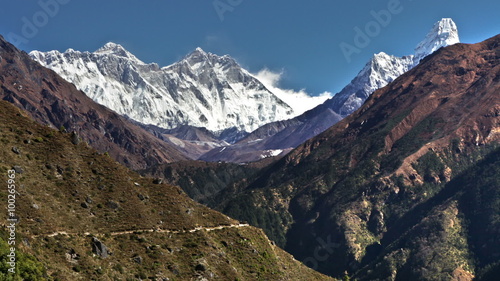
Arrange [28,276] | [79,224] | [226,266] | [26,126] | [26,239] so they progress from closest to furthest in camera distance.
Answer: [28,276] → [26,239] → [79,224] → [226,266] → [26,126]

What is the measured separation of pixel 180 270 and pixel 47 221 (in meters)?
30.1

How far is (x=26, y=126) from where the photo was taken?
5517 inches

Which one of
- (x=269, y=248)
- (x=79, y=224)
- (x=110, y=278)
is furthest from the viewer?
(x=269, y=248)

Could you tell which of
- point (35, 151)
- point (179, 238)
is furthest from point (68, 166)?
point (179, 238)

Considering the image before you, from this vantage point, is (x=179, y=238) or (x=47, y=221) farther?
(x=179, y=238)

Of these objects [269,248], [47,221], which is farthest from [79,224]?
[269,248]

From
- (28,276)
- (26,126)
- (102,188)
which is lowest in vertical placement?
(28,276)

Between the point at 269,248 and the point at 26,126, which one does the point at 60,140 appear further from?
the point at 269,248

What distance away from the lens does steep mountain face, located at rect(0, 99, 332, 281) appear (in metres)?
104

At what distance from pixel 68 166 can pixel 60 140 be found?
1006cm

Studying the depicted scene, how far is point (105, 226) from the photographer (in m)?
123

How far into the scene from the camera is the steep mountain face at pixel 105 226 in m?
104

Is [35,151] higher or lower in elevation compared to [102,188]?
higher

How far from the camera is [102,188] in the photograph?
449 ft
